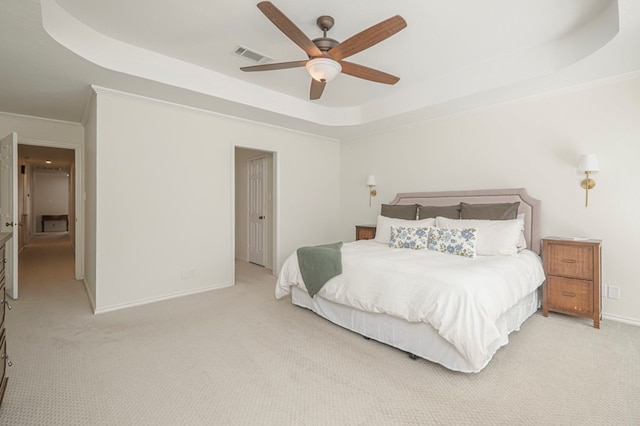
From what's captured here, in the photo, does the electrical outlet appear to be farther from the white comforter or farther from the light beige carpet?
the white comforter

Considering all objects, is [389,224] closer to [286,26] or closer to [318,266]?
[318,266]

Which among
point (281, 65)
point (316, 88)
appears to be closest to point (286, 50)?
point (316, 88)

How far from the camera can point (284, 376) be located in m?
2.08

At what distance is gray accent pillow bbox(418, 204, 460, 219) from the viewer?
149 inches

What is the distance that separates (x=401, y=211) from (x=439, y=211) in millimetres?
547

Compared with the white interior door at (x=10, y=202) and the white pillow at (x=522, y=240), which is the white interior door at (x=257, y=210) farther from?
the white pillow at (x=522, y=240)

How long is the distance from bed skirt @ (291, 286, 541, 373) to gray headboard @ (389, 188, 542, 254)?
665 millimetres

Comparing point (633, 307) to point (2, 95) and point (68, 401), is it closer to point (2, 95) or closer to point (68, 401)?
point (68, 401)

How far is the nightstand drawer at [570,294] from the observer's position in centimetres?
289

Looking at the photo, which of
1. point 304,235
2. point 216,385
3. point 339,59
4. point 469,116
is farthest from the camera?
point 304,235

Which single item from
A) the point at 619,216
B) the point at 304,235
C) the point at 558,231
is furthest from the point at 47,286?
the point at 619,216

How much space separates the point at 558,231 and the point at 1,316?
15.7 ft

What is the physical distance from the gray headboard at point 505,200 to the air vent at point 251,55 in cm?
277

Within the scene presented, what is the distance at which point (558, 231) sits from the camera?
337 cm
